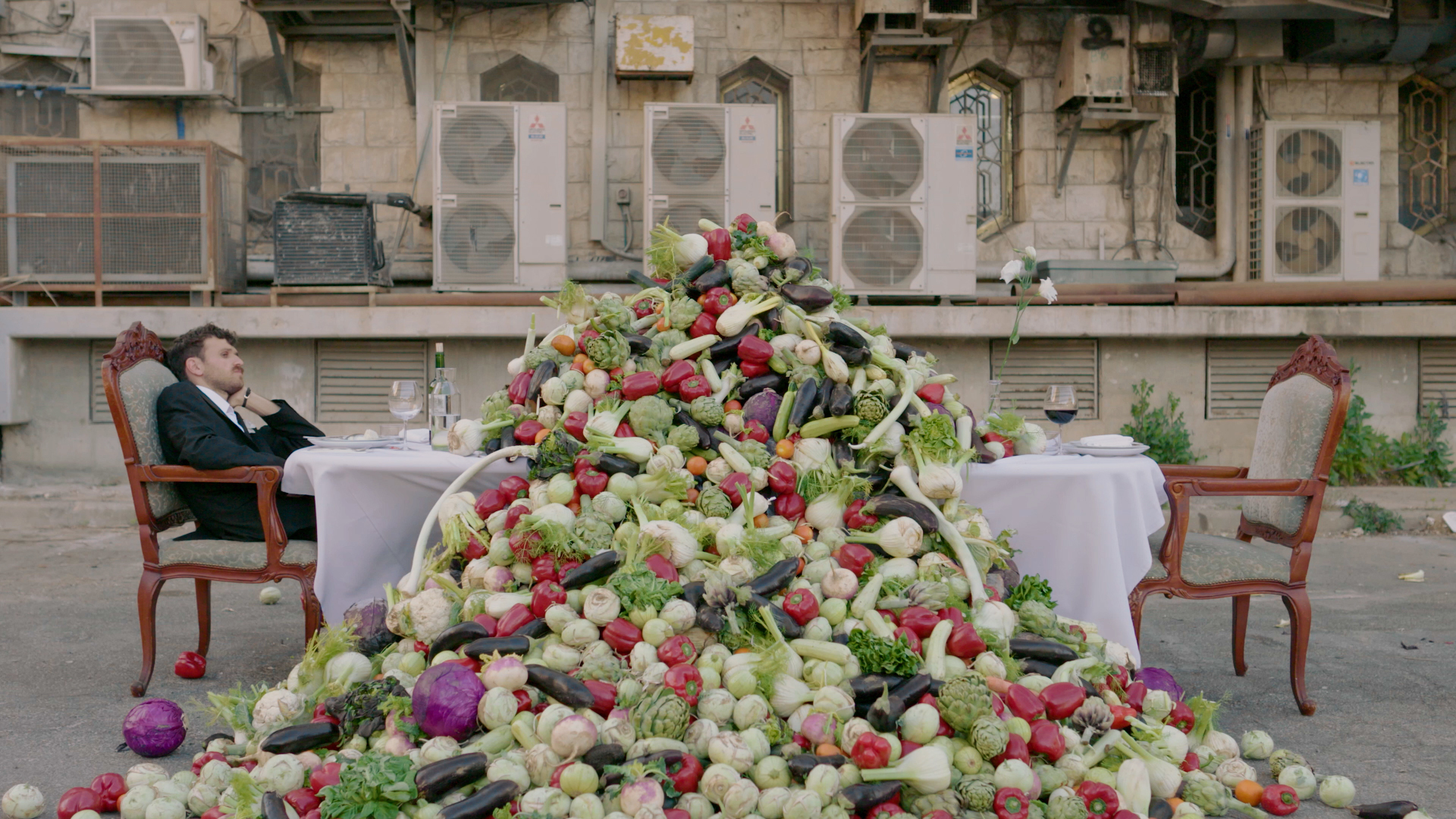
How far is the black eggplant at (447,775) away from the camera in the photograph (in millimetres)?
1995

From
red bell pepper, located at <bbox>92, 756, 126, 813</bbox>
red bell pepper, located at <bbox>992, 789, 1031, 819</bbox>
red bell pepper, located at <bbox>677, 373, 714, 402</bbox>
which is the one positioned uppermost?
red bell pepper, located at <bbox>677, 373, 714, 402</bbox>

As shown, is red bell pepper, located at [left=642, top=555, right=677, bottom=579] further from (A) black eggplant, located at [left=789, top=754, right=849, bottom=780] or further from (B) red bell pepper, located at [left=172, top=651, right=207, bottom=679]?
(B) red bell pepper, located at [left=172, top=651, right=207, bottom=679]

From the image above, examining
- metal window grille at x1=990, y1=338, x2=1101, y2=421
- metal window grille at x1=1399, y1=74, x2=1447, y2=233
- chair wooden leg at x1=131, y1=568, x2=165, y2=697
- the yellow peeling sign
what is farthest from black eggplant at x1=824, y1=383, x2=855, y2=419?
metal window grille at x1=1399, y1=74, x2=1447, y2=233

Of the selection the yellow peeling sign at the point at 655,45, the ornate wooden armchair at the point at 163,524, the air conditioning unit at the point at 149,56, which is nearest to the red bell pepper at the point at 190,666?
the ornate wooden armchair at the point at 163,524

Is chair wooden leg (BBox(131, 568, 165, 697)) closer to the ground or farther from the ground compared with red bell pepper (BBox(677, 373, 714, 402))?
closer to the ground

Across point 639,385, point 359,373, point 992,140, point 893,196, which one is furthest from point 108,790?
point 992,140

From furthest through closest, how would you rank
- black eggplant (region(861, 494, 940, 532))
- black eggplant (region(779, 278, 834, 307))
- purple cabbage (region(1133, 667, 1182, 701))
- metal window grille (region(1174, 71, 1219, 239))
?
metal window grille (region(1174, 71, 1219, 239))
black eggplant (region(779, 278, 834, 307))
purple cabbage (region(1133, 667, 1182, 701))
black eggplant (region(861, 494, 940, 532))

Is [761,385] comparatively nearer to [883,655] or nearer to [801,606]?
[801,606]

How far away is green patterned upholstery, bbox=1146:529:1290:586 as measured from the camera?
3.24 metres

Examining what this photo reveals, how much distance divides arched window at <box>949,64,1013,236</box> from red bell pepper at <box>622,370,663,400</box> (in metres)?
6.64

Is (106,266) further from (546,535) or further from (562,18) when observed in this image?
(546,535)

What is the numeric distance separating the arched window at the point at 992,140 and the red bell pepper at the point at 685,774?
7486mm

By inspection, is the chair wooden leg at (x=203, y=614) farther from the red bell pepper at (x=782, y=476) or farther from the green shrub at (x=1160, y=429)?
the green shrub at (x=1160, y=429)

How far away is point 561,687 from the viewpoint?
2160 millimetres
